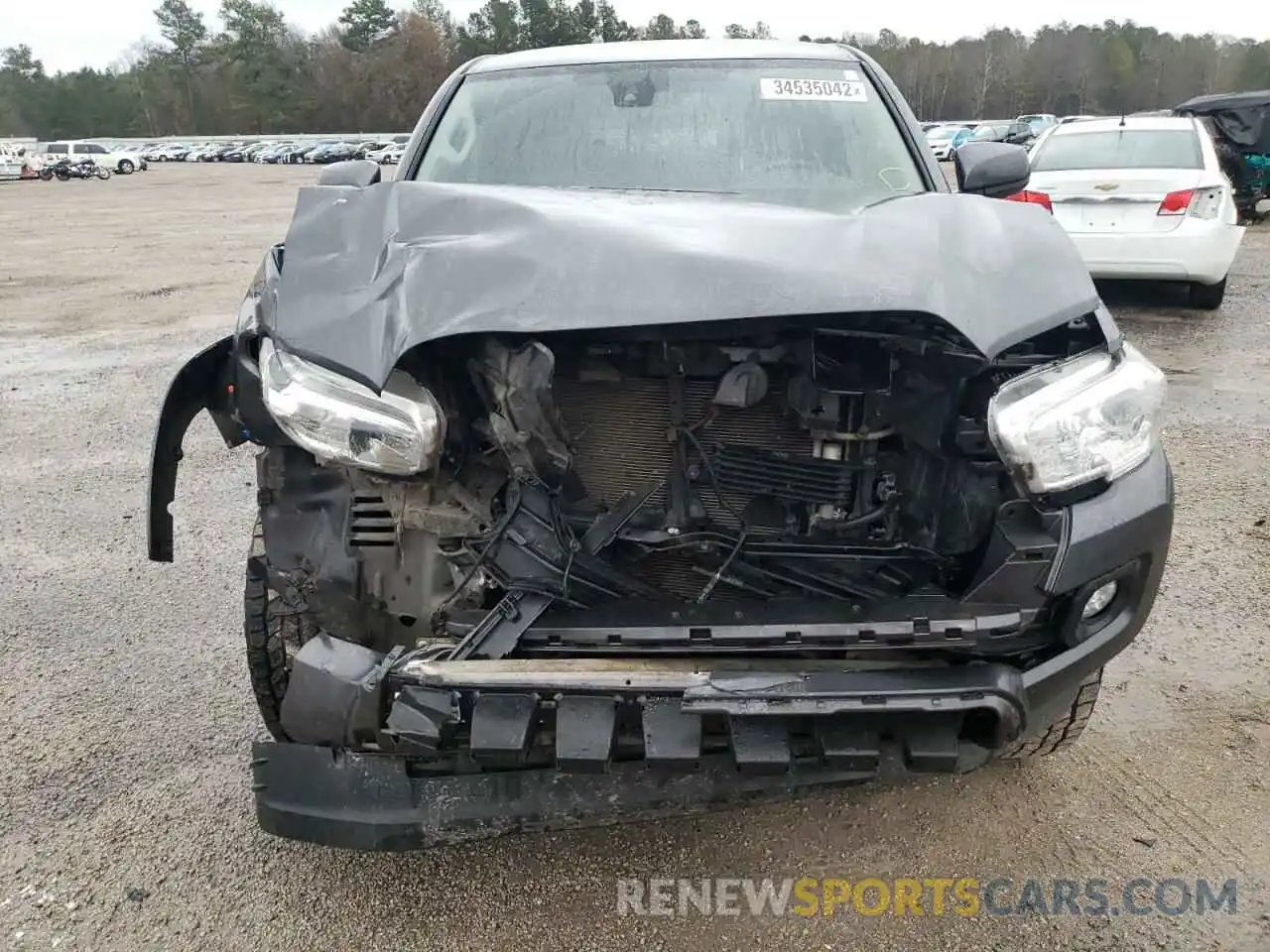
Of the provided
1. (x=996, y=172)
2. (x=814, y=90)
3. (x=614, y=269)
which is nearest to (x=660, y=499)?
(x=614, y=269)

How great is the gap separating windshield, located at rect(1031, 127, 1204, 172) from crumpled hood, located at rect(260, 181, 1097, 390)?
20.5 feet

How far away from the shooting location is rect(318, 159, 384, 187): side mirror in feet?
8.77

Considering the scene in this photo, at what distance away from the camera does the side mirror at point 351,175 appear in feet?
8.77

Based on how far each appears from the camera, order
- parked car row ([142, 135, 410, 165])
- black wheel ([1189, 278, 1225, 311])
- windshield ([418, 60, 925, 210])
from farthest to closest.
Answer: parked car row ([142, 135, 410, 165]) < black wheel ([1189, 278, 1225, 311]) < windshield ([418, 60, 925, 210])

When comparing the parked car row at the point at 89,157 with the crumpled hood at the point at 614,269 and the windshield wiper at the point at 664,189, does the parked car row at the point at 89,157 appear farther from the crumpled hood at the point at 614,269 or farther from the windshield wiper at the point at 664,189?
the crumpled hood at the point at 614,269

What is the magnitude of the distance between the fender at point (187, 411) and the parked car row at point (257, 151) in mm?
47866

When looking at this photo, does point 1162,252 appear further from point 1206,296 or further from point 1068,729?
point 1068,729

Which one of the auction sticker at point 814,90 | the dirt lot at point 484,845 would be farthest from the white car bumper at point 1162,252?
the auction sticker at point 814,90

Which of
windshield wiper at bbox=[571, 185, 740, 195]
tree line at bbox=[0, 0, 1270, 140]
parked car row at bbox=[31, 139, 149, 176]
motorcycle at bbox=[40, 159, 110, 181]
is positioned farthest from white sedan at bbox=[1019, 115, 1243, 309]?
tree line at bbox=[0, 0, 1270, 140]

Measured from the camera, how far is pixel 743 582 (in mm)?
2008

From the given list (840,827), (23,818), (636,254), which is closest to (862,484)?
(636,254)

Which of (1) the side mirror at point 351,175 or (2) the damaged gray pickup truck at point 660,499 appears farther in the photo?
(1) the side mirror at point 351,175

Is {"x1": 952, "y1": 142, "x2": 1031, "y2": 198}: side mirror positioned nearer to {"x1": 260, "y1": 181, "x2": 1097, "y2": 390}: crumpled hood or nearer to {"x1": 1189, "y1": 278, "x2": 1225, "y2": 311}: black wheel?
{"x1": 260, "y1": 181, "x2": 1097, "y2": 390}: crumpled hood

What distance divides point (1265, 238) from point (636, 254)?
1303 cm
